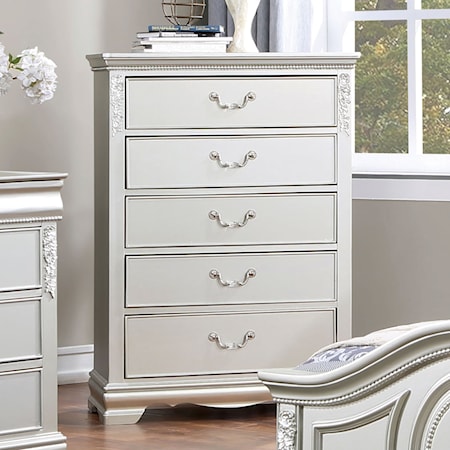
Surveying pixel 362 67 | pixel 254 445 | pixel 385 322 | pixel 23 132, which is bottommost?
pixel 254 445

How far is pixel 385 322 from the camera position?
396 cm

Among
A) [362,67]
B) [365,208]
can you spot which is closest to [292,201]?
[365,208]

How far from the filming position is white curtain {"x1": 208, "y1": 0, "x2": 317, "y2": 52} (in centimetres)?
388

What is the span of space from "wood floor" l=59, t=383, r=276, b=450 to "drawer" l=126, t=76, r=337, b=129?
92 cm

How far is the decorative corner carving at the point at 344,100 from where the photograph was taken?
11.3 feet

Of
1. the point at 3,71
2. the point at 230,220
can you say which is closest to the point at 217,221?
the point at 230,220

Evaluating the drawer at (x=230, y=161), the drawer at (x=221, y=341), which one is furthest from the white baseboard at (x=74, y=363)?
the drawer at (x=230, y=161)

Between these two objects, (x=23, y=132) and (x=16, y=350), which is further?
(x=23, y=132)

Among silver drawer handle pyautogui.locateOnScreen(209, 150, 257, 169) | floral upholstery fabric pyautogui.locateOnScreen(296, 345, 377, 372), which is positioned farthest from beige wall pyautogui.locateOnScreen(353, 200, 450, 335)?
floral upholstery fabric pyautogui.locateOnScreen(296, 345, 377, 372)

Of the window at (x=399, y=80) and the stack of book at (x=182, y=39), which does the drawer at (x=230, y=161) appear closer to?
the stack of book at (x=182, y=39)

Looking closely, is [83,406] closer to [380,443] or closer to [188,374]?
[188,374]

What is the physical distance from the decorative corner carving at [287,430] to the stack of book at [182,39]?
5.83 ft

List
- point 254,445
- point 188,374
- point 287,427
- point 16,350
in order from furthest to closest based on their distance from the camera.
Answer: point 188,374, point 254,445, point 16,350, point 287,427

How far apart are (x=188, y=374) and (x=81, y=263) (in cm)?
77
